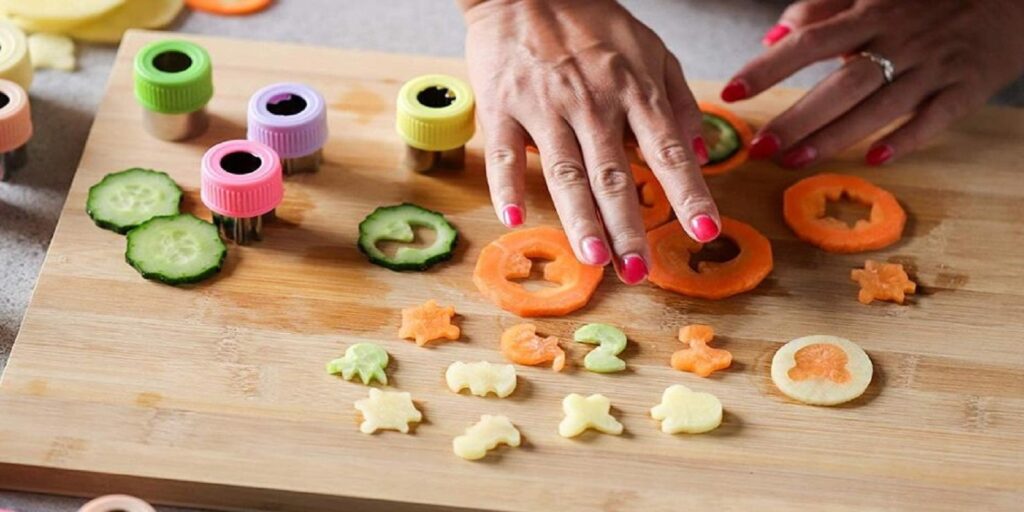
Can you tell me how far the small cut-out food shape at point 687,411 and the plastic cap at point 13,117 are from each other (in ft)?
2.86

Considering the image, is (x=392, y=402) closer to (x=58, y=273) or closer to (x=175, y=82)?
(x=58, y=273)

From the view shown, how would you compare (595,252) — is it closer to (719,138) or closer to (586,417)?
(586,417)

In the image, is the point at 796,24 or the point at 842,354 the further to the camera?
the point at 796,24

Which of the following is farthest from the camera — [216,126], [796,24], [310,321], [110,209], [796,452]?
[796,24]

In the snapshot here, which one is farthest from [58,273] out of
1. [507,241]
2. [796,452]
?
[796,452]

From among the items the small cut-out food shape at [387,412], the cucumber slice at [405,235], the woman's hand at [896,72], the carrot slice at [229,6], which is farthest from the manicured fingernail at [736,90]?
the carrot slice at [229,6]

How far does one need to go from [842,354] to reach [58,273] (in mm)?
902

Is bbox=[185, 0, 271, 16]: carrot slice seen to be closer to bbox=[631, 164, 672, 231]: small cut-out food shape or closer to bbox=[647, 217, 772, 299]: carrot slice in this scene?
bbox=[631, 164, 672, 231]: small cut-out food shape

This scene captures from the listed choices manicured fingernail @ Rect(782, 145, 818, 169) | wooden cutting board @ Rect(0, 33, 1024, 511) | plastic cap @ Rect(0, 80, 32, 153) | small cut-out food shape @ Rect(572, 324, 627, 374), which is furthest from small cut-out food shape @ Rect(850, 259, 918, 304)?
plastic cap @ Rect(0, 80, 32, 153)

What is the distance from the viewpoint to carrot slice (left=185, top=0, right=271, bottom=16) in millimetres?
2199

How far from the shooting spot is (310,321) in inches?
60.7

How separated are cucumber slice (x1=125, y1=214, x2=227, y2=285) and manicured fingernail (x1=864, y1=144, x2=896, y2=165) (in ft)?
2.85

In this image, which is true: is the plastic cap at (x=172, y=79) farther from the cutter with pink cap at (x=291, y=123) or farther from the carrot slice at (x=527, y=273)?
the carrot slice at (x=527, y=273)

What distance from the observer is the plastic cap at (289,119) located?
1.70 meters
